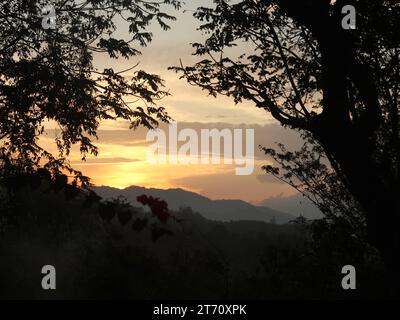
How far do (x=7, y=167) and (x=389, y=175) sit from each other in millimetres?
8181

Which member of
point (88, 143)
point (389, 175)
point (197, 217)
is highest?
point (88, 143)

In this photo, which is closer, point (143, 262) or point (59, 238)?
point (143, 262)

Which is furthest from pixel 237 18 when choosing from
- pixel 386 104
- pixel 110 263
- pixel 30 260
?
pixel 30 260

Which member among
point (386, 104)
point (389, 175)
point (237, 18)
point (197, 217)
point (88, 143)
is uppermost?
point (237, 18)

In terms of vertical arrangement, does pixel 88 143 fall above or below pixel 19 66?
below

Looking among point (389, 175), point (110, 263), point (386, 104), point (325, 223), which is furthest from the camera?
point (110, 263)

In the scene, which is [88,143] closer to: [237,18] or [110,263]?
[237,18]

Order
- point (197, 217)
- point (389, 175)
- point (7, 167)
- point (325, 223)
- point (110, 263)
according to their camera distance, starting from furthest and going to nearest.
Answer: point (197, 217) < point (110, 263) < point (325, 223) < point (389, 175) < point (7, 167)

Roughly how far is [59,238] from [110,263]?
718 cm

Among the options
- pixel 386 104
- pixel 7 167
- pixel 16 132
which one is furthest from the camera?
pixel 386 104

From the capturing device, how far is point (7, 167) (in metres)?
8.99

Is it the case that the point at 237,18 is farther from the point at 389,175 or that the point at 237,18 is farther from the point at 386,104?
the point at 389,175
